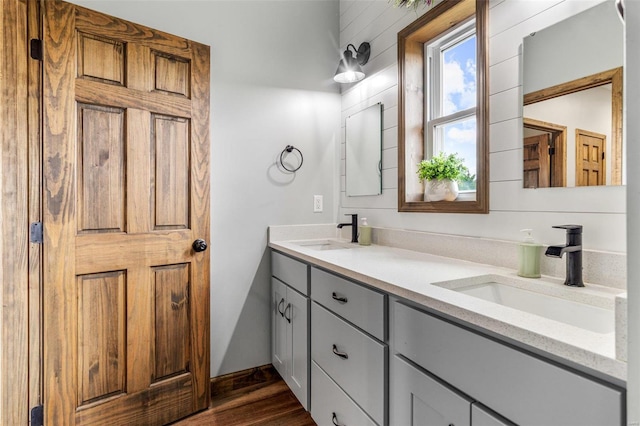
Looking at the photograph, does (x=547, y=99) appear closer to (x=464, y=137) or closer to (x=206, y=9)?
(x=464, y=137)

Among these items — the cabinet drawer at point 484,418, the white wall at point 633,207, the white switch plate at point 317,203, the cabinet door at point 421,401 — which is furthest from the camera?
the white switch plate at point 317,203

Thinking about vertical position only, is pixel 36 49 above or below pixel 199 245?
above

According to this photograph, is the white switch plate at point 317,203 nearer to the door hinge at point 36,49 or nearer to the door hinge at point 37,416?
the door hinge at point 36,49

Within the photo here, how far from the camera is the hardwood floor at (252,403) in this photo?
183cm

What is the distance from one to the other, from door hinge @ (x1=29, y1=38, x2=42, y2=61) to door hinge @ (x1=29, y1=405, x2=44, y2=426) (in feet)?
5.00

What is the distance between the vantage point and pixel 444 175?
174 centimetres

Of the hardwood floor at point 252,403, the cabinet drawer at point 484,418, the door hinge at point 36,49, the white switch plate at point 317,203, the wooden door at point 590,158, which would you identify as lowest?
the hardwood floor at point 252,403

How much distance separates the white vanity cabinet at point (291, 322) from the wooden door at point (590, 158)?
3.99ft

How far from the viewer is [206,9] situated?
2.07 m

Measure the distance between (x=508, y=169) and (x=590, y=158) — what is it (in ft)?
0.97

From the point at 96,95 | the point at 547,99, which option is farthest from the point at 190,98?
the point at 547,99

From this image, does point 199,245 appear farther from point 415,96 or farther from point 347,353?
point 415,96

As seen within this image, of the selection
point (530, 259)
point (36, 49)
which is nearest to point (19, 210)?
point (36, 49)

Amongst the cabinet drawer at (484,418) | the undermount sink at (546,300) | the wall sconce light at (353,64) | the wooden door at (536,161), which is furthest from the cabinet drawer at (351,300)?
the wall sconce light at (353,64)
